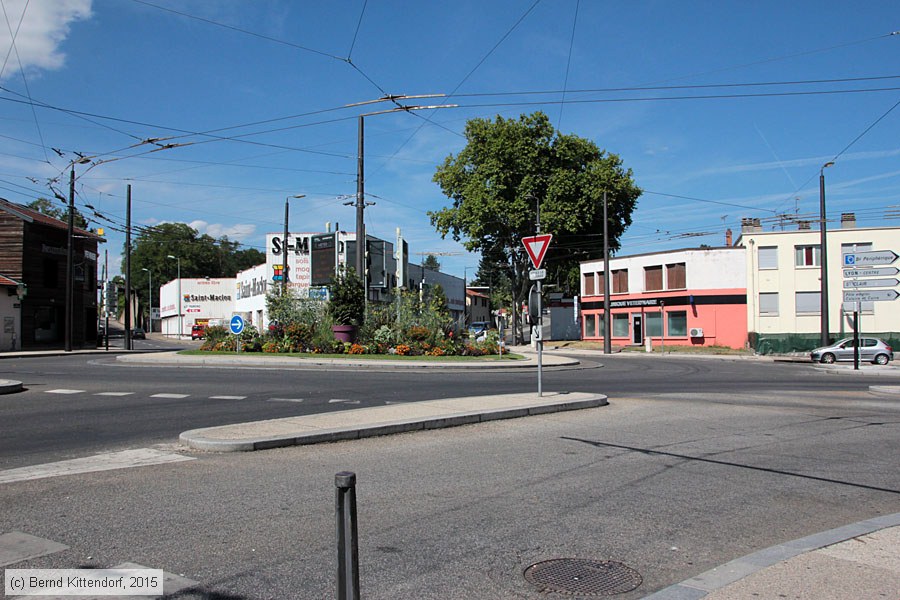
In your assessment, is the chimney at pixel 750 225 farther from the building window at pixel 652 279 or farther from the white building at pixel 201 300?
the white building at pixel 201 300

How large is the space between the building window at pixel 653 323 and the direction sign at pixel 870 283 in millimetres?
24797

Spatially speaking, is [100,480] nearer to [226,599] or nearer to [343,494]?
[226,599]

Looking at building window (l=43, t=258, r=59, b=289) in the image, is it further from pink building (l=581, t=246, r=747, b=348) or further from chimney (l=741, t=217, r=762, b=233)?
chimney (l=741, t=217, r=762, b=233)

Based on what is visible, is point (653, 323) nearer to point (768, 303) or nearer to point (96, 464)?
point (768, 303)

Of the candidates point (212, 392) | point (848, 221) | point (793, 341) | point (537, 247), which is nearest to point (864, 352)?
point (793, 341)

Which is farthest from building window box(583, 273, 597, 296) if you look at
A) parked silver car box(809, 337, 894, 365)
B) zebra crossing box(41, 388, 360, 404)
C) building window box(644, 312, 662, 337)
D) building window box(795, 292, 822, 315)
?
zebra crossing box(41, 388, 360, 404)

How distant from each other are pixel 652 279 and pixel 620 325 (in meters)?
4.67

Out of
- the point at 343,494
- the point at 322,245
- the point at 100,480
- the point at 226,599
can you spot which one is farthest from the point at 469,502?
the point at 322,245

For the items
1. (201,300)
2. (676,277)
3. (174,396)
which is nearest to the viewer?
(174,396)

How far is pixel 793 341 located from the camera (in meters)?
42.0

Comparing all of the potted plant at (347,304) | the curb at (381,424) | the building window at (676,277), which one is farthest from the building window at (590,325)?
the curb at (381,424)

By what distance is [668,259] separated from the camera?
4891 centimetres

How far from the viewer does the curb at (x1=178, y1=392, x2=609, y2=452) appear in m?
8.59

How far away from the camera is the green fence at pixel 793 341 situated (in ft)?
135
